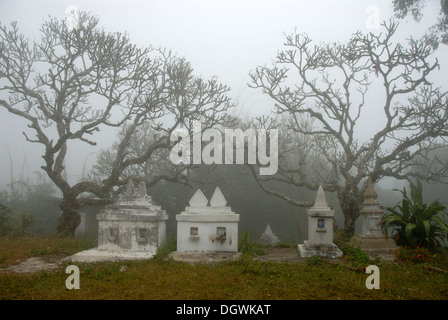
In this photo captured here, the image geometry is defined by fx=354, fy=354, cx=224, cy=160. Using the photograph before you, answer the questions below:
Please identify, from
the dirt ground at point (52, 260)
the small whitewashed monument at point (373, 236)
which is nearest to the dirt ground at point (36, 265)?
the dirt ground at point (52, 260)

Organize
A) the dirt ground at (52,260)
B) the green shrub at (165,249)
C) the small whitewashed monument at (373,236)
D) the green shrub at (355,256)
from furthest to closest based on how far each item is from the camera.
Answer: the small whitewashed monument at (373,236) → the green shrub at (165,249) → the green shrub at (355,256) → the dirt ground at (52,260)

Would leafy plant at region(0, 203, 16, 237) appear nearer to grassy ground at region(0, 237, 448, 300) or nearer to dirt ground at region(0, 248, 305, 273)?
dirt ground at region(0, 248, 305, 273)

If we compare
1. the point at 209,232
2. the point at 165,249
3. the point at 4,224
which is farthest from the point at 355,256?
the point at 4,224

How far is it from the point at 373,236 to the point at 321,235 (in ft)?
5.89

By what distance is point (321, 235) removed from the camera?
9297 millimetres

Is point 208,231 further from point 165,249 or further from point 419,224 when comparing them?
point 419,224

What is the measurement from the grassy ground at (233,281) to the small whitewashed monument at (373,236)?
1406mm

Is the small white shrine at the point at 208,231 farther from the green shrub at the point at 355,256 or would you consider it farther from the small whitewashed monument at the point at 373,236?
the small whitewashed monument at the point at 373,236

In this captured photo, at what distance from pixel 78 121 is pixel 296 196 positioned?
15.7 m

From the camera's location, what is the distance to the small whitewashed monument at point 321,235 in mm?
9031

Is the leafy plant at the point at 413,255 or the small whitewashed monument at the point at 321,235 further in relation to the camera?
the small whitewashed monument at the point at 321,235

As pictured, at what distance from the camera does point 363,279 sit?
6621 millimetres

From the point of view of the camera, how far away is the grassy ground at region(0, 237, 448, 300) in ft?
18.7
